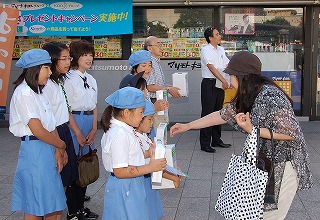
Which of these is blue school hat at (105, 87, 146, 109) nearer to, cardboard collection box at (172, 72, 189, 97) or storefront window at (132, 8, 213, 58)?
cardboard collection box at (172, 72, 189, 97)

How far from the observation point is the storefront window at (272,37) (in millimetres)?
10242

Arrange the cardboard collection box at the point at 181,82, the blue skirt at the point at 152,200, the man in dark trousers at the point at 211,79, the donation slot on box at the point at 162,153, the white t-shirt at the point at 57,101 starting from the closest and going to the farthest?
the donation slot on box at the point at 162,153
the blue skirt at the point at 152,200
the white t-shirt at the point at 57,101
the cardboard collection box at the point at 181,82
the man in dark trousers at the point at 211,79

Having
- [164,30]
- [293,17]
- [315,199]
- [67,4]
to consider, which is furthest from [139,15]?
[315,199]

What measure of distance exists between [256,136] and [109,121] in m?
0.99

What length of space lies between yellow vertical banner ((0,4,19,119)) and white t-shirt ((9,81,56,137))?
4762 mm

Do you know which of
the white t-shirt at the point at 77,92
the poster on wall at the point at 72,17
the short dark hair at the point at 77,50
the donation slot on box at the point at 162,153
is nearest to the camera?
the donation slot on box at the point at 162,153

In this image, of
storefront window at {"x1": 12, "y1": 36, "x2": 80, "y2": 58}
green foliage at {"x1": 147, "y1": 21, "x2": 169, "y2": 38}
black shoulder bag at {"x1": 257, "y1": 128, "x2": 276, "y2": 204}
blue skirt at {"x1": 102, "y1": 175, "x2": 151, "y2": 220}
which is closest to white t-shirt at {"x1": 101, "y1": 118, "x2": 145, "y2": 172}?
blue skirt at {"x1": 102, "y1": 175, "x2": 151, "y2": 220}

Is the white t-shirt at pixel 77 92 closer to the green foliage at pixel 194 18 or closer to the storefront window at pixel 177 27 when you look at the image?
the storefront window at pixel 177 27

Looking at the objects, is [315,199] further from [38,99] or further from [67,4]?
[67,4]

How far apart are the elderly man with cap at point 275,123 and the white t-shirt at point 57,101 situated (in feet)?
5.30

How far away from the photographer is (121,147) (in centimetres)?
337

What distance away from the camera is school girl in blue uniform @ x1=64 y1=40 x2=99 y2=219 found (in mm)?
4984

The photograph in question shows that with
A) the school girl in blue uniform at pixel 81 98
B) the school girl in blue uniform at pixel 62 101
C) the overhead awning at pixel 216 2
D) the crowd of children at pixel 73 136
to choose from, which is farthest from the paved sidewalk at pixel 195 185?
the overhead awning at pixel 216 2

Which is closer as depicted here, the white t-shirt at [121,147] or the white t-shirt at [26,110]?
the white t-shirt at [121,147]
